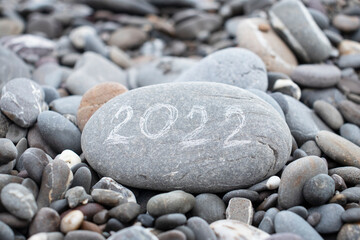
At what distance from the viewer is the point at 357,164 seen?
295 centimetres

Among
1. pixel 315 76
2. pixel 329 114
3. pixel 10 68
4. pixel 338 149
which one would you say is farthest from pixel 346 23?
pixel 10 68

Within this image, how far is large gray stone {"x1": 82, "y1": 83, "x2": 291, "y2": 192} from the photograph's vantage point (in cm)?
264

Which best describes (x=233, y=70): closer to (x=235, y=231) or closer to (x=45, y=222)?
(x=235, y=231)

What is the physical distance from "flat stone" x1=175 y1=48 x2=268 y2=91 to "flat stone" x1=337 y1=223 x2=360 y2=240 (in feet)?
5.66

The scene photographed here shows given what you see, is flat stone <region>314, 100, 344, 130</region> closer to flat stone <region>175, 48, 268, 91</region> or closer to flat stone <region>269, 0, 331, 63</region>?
flat stone <region>175, 48, 268, 91</region>

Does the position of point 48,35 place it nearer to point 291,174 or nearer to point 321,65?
point 321,65

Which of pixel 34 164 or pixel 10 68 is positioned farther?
pixel 10 68

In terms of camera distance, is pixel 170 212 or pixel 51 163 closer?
pixel 170 212

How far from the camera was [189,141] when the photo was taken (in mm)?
2680

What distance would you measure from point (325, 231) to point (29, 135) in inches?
90.5

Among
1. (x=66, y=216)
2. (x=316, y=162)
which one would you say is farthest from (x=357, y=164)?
(x=66, y=216)

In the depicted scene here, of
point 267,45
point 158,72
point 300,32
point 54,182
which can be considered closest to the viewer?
point 54,182

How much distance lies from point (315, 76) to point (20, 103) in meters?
2.88

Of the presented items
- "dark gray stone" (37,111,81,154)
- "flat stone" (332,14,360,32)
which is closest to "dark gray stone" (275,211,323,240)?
"dark gray stone" (37,111,81,154)
